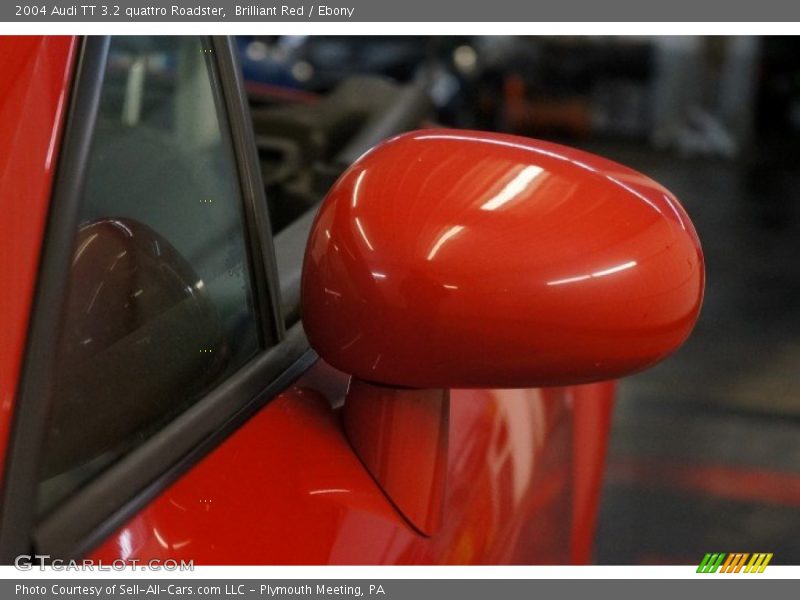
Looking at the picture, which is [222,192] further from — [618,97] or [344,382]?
[618,97]

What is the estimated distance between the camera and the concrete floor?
2732 mm

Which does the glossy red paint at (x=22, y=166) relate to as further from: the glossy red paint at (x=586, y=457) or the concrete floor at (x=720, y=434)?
the concrete floor at (x=720, y=434)

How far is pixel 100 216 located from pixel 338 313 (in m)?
0.19

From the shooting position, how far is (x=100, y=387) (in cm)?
82

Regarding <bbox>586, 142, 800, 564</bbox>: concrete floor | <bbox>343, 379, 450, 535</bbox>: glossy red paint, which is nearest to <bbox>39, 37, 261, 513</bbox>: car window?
<bbox>343, 379, 450, 535</bbox>: glossy red paint

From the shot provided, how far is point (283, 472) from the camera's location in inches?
36.2

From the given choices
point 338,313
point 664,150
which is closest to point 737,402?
point 338,313

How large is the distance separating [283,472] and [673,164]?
744 cm

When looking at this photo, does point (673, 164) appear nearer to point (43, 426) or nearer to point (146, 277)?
point (146, 277)

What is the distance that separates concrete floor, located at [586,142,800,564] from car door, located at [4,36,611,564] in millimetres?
1533

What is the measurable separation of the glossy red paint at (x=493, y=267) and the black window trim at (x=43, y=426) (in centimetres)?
13

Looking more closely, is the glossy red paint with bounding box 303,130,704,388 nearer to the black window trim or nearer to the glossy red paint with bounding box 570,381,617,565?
the black window trim

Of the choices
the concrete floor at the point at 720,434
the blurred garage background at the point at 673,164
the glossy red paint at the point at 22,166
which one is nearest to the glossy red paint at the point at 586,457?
the blurred garage background at the point at 673,164

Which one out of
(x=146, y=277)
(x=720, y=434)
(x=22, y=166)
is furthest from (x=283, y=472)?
(x=720, y=434)
